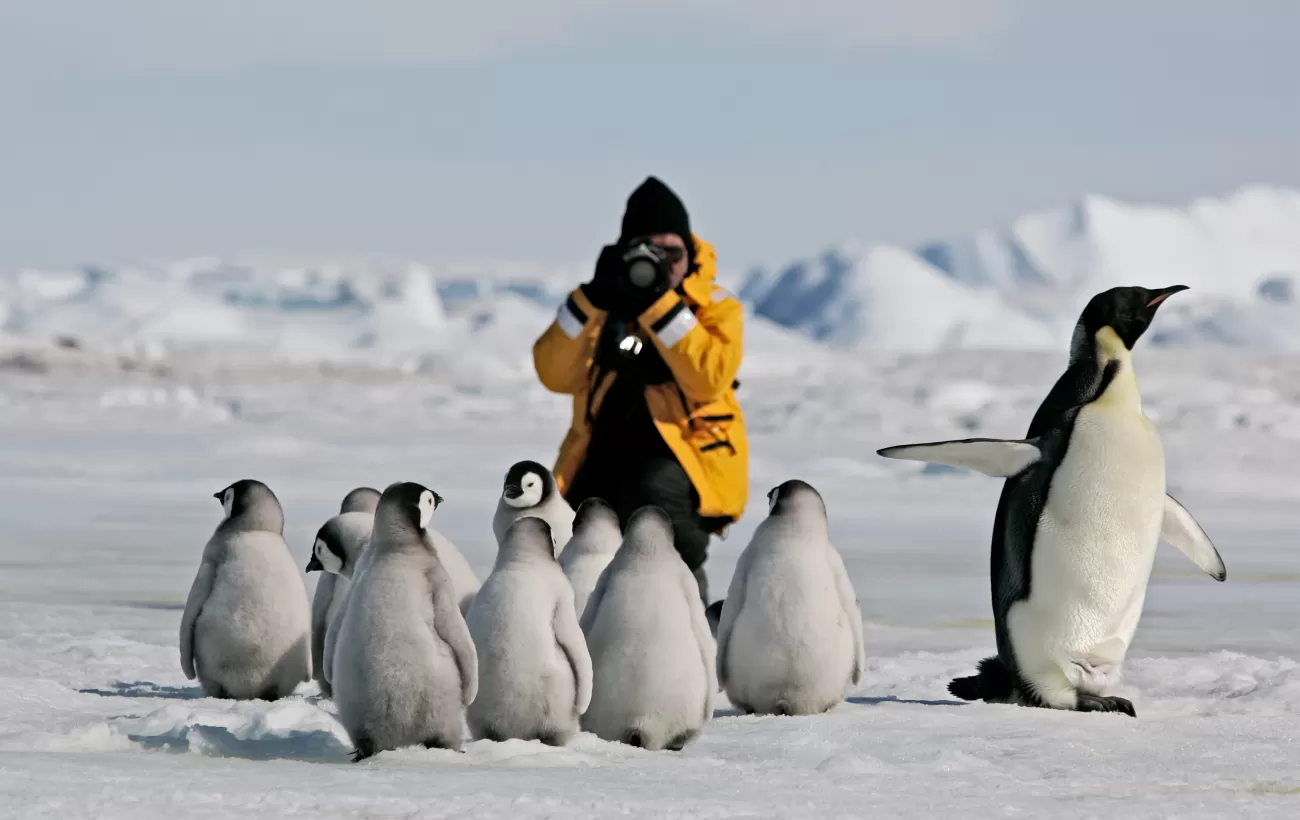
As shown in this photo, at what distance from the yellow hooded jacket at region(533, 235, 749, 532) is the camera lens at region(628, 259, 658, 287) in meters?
0.07

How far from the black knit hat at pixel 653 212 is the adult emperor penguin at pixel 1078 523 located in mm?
848

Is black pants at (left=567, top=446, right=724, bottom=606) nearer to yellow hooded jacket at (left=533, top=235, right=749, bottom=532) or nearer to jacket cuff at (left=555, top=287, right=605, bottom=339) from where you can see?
yellow hooded jacket at (left=533, top=235, right=749, bottom=532)

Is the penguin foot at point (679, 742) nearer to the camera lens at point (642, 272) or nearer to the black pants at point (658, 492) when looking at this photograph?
the black pants at point (658, 492)

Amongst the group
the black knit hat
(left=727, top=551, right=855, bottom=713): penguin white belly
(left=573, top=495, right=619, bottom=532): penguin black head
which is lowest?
(left=727, top=551, right=855, bottom=713): penguin white belly

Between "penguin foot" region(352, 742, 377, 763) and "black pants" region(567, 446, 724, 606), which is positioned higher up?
"black pants" region(567, 446, 724, 606)

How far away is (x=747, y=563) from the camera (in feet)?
13.3

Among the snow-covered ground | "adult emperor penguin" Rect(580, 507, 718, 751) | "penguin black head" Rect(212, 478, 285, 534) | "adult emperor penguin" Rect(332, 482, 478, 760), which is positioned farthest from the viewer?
"penguin black head" Rect(212, 478, 285, 534)

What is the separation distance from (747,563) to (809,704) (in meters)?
0.34

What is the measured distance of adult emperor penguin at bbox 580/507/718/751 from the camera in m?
3.44

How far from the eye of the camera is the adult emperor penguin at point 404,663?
10.2 feet

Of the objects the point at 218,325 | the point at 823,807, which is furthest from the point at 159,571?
the point at 218,325

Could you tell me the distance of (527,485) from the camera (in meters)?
4.37

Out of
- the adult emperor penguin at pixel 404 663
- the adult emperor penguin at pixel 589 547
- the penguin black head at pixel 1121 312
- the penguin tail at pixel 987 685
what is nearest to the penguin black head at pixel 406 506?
the adult emperor penguin at pixel 404 663

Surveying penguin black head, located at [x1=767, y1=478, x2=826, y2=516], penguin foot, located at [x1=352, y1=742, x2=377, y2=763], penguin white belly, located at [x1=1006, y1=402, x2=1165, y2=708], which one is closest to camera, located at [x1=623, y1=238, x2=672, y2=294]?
penguin black head, located at [x1=767, y1=478, x2=826, y2=516]
